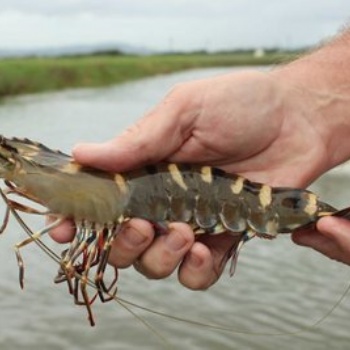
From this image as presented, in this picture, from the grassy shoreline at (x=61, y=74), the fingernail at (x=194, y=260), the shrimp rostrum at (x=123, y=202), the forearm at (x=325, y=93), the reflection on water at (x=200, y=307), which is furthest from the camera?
the grassy shoreline at (x=61, y=74)

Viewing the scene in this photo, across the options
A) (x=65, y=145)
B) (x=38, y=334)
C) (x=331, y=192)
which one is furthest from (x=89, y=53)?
(x=38, y=334)

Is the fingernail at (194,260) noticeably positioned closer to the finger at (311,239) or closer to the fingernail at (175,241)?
the fingernail at (175,241)

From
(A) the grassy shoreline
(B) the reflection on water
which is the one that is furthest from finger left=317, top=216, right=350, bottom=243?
(A) the grassy shoreline

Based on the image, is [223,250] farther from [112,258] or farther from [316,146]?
[316,146]

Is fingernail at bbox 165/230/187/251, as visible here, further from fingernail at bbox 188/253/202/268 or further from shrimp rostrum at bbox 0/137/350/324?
fingernail at bbox 188/253/202/268

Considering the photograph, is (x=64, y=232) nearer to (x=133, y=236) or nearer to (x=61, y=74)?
(x=133, y=236)

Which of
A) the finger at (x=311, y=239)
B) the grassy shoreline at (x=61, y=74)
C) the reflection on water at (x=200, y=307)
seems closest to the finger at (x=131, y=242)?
the finger at (x=311, y=239)

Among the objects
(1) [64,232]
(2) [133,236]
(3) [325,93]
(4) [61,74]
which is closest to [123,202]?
(2) [133,236]
